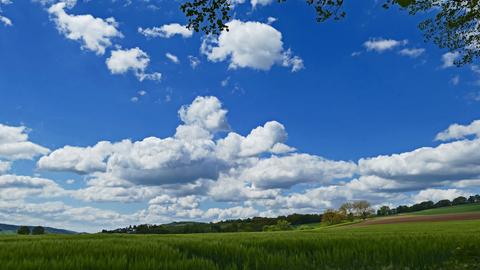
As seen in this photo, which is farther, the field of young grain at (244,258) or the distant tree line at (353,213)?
the distant tree line at (353,213)

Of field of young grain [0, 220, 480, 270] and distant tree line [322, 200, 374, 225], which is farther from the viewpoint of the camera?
distant tree line [322, 200, 374, 225]

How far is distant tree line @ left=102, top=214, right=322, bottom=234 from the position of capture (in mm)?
131875

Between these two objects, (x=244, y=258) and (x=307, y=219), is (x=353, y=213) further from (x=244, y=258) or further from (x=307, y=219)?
(x=244, y=258)

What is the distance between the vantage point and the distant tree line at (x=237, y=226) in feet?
433

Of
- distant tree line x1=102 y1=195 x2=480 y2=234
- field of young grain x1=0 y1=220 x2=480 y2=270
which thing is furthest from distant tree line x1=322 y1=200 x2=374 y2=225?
field of young grain x1=0 y1=220 x2=480 y2=270

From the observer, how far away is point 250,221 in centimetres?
18338

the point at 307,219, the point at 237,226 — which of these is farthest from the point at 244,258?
the point at 307,219

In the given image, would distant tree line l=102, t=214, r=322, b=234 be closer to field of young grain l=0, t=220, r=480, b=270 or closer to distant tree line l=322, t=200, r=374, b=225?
distant tree line l=322, t=200, r=374, b=225

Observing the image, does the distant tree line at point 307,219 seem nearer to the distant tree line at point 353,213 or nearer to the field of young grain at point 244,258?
the distant tree line at point 353,213

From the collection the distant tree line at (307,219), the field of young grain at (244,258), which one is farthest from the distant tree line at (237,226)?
the field of young grain at (244,258)

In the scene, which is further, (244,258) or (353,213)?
(353,213)

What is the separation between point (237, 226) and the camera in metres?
159

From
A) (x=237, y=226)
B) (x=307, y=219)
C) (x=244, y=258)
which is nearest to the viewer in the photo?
(x=244, y=258)

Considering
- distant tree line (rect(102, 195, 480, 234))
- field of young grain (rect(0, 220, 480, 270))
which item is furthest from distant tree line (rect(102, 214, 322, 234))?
field of young grain (rect(0, 220, 480, 270))
